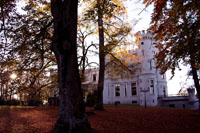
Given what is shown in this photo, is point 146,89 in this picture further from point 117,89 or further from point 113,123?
point 113,123

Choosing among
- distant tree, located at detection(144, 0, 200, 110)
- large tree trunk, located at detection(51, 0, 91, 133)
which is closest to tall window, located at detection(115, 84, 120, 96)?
distant tree, located at detection(144, 0, 200, 110)

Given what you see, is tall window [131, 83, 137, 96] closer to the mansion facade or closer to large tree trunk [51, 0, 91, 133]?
the mansion facade

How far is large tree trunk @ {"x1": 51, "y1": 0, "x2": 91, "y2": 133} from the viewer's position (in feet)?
16.3

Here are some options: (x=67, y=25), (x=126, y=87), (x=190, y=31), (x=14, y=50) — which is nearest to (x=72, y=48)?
(x=67, y=25)

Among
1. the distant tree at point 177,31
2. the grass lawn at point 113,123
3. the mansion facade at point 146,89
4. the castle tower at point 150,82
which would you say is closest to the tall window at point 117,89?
the mansion facade at point 146,89

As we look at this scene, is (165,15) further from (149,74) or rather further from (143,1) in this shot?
(149,74)

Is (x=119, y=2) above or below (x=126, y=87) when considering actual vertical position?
above

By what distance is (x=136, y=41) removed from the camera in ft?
51.4

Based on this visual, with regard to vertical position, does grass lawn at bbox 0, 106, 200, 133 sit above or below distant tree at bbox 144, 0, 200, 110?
below

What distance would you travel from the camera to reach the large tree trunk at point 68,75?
4957mm

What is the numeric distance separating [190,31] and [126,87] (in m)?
34.4

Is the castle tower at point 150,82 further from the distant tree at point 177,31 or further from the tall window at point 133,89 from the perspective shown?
the distant tree at point 177,31

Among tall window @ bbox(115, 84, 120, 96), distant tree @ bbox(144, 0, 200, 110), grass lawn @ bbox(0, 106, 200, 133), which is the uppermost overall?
distant tree @ bbox(144, 0, 200, 110)

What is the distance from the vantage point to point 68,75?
5129mm
